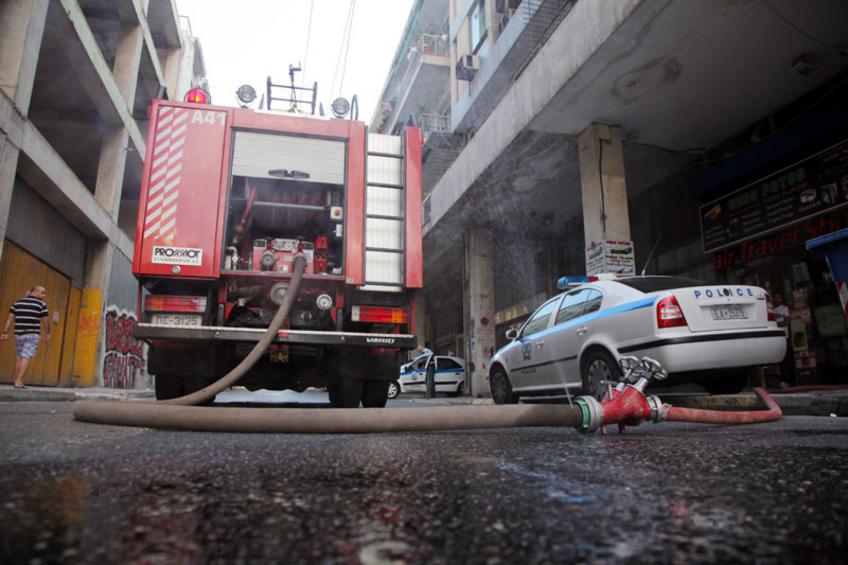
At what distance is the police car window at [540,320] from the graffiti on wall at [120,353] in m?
10.9

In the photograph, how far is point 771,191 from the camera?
923 cm

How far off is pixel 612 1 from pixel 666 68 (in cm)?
149

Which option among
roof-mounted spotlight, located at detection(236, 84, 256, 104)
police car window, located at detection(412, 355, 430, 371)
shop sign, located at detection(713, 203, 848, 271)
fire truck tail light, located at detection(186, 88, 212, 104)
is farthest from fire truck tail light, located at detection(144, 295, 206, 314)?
police car window, located at detection(412, 355, 430, 371)

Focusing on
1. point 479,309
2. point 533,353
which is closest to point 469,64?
point 479,309

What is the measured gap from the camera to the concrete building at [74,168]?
892cm

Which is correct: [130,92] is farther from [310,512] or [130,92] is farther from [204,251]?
[310,512]

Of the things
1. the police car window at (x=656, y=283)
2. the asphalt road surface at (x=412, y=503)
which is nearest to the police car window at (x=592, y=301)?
the police car window at (x=656, y=283)

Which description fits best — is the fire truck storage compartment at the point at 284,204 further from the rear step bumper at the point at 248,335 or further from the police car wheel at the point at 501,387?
the police car wheel at the point at 501,387

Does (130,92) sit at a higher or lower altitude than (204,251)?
higher

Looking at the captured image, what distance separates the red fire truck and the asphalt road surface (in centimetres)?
243

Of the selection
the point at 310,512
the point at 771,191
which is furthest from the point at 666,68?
the point at 310,512

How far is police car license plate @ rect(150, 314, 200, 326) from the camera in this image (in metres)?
4.51

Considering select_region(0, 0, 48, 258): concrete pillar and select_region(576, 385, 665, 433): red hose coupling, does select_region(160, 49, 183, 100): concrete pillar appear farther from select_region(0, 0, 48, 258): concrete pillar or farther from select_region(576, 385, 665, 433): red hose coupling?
select_region(576, 385, 665, 433): red hose coupling

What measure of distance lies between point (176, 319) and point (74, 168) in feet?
53.6
